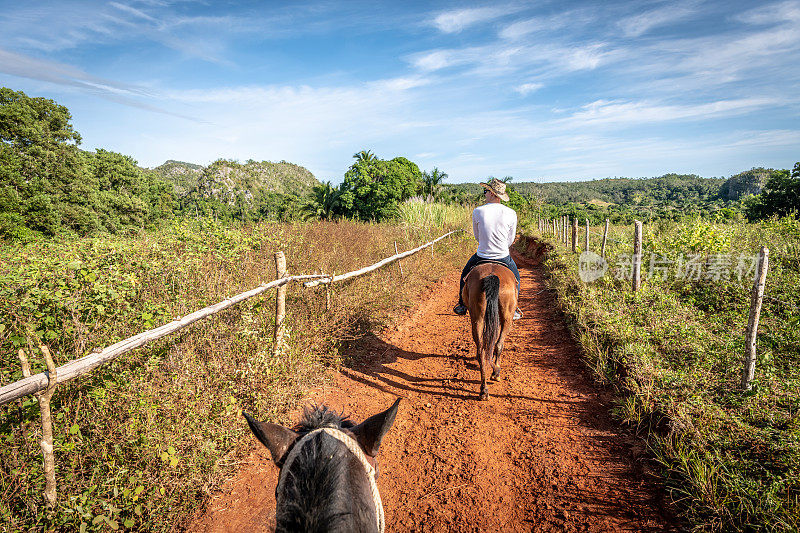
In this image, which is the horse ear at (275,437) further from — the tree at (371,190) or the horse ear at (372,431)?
the tree at (371,190)

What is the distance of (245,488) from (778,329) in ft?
23.5

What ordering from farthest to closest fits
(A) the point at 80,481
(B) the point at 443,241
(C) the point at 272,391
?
(B) the point at 443,241 < (C) the point at 272,391 < (A) the point at 80,481

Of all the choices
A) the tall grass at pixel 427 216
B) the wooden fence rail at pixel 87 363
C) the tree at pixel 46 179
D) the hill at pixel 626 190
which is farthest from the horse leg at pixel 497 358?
the hill at pixel 626 190

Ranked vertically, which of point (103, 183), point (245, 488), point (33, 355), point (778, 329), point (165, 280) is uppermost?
point (103, 183)

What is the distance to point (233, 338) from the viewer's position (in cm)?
388

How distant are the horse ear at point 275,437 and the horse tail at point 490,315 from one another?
10.7 feet

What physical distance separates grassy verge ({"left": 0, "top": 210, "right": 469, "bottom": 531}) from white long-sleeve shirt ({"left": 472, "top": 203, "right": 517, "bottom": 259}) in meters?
2.75

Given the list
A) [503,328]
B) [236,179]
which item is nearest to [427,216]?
[503,328]

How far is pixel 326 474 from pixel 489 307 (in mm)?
3492

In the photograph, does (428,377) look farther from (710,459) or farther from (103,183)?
(103,183)

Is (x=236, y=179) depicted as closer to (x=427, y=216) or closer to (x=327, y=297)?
(x=427, y=216)

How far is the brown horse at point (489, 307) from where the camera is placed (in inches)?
170

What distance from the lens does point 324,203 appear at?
90.8 feet

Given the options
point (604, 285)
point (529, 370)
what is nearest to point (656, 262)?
point (604, 285)
